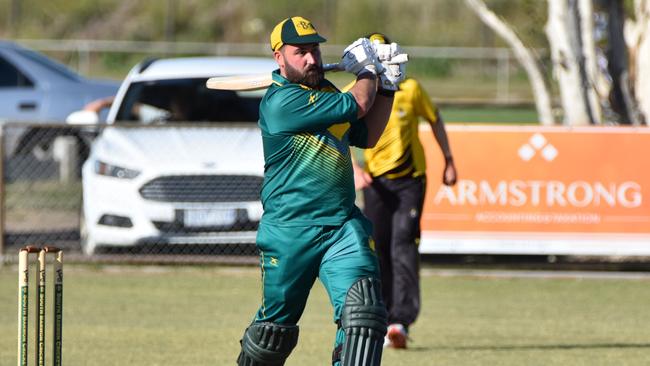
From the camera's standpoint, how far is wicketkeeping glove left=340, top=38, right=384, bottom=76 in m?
6.05

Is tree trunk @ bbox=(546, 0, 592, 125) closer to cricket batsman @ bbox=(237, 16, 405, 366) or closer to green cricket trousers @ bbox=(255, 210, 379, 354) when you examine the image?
cricket batsman @ bbox=(237, 16, 405, 366)

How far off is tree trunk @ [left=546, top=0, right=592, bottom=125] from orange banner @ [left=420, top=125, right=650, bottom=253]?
1.46m

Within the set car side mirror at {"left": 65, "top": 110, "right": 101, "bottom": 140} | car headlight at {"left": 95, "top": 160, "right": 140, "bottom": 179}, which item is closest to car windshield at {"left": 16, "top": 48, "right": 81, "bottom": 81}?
car side mirror at {"left": 65, "top": 110, "right": 101, "bottom": 140}

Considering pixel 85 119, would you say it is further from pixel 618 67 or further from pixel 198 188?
pixel 618 67

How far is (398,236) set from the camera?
923 cm

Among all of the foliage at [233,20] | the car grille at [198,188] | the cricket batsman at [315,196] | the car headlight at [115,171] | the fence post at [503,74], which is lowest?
the foliage at [233,20]

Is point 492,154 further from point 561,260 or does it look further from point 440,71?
point 440,71

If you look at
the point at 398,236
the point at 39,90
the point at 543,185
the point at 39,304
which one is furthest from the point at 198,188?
the point at 39,90

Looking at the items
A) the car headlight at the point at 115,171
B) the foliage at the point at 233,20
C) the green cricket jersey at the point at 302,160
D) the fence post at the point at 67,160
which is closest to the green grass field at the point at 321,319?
the car headlight at the point at 115,171

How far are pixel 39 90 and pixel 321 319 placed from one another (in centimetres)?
964

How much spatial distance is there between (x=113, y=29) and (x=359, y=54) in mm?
45819

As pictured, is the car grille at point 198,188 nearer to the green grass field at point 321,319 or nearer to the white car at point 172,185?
the white car at point 172,185

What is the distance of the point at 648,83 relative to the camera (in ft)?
46.3

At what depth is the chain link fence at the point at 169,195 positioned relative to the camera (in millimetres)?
12414
